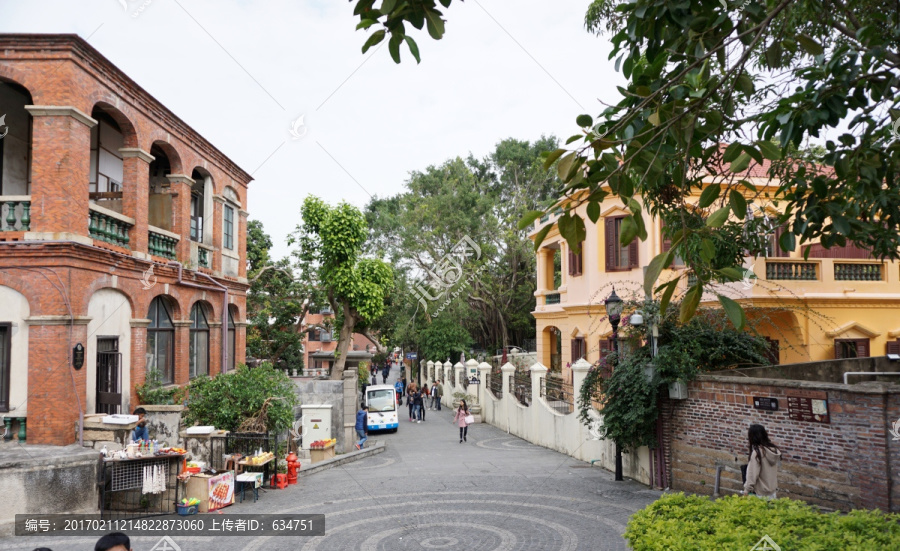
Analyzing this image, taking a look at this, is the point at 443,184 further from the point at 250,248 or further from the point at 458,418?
the point at 458,418

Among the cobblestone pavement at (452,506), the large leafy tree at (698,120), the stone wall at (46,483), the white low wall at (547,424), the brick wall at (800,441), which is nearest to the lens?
the large leafy tree at (698,120)

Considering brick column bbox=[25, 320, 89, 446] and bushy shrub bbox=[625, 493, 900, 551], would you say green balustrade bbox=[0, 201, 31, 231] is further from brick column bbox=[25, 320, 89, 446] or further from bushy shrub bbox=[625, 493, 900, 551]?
bushy shrub bbox=[625, 493, 900, 551]

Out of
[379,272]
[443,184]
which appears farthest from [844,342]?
[443,184]

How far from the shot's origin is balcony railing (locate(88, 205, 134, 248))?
42.3 ft

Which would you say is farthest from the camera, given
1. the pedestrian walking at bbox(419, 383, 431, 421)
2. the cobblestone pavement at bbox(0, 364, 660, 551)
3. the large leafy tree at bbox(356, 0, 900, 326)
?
the pedestrian walking at bbox(419, 383, 431, 421)

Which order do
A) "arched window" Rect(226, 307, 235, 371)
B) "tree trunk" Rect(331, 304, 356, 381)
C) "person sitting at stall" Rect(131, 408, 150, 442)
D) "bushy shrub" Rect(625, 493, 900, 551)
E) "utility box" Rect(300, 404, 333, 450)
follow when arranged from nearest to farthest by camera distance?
"bushy shrub" Rect(625, 493, 900, 551) → "person sitting at stall" Rect(131, 408, 150, 442) → "utility box" Rect(300, 404, 333, 450) → "arched window" Rect(226, 307, 235, 371) → "tree trunk" Rect(331, 304, 356, 381)

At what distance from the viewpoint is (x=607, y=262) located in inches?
848

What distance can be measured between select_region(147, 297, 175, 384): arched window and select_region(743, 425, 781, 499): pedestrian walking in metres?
13.2

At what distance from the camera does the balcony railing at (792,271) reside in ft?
54.0

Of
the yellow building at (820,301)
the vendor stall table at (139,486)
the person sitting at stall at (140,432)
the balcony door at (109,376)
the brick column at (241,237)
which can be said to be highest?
the brick column at (241,237)

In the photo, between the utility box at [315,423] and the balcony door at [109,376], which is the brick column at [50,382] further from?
the utility box at [315,423]

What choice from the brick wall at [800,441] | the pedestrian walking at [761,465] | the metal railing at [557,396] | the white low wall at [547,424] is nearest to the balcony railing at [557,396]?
the metal railing at [557,396]

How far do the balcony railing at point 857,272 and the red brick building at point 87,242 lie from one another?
17.4m

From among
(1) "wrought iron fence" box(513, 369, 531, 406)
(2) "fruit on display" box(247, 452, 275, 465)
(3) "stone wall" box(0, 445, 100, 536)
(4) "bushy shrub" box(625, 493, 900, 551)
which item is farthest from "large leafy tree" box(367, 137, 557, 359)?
(4) "bushy shrub" box(625, 493, 900, 551)
